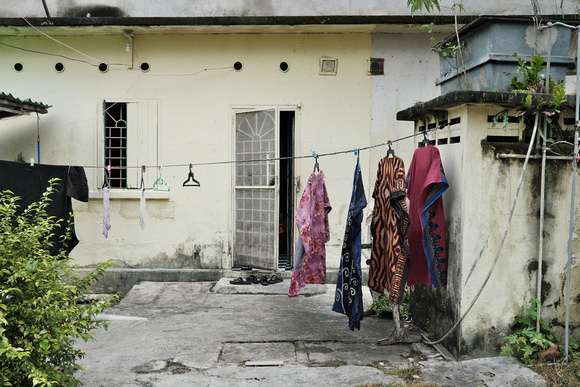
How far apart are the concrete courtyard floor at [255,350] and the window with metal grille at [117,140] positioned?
201 centimetres

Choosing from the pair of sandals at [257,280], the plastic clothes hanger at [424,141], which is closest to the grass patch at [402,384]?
the plastic clothes hanger at [424,141]

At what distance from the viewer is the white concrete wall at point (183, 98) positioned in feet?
27.1

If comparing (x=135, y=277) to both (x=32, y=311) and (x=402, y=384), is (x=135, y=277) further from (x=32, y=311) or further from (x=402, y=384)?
(x=402, y=384)

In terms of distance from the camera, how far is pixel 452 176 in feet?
16.5

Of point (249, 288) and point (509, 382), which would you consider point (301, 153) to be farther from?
point (509, 382)

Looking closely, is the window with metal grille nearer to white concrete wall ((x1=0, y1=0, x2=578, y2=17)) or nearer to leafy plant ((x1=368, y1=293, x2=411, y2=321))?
white concrete wall ((x1=0, y1=0, x2=578, y2=17))

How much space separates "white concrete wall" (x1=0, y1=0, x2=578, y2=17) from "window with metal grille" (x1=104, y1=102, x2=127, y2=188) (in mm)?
1444

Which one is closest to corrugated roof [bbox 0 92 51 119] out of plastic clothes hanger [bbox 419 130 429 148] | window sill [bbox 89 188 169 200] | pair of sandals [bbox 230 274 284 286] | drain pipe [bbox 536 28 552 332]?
window sill [bbox 89 188 169 200]

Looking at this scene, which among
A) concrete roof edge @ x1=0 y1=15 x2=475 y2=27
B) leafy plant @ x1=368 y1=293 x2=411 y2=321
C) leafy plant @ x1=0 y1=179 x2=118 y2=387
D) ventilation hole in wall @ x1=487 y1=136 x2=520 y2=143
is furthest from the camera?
concrete roof edge @ x1=0 y1=15 x2=475 y2=27

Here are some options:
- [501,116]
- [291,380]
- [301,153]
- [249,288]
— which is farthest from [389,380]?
[301,153]

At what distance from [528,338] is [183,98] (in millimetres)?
5759

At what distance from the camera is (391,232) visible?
5.20 m

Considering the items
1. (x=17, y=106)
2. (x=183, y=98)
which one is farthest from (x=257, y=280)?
(x=17, y=106)

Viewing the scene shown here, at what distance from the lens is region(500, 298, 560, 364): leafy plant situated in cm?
465
